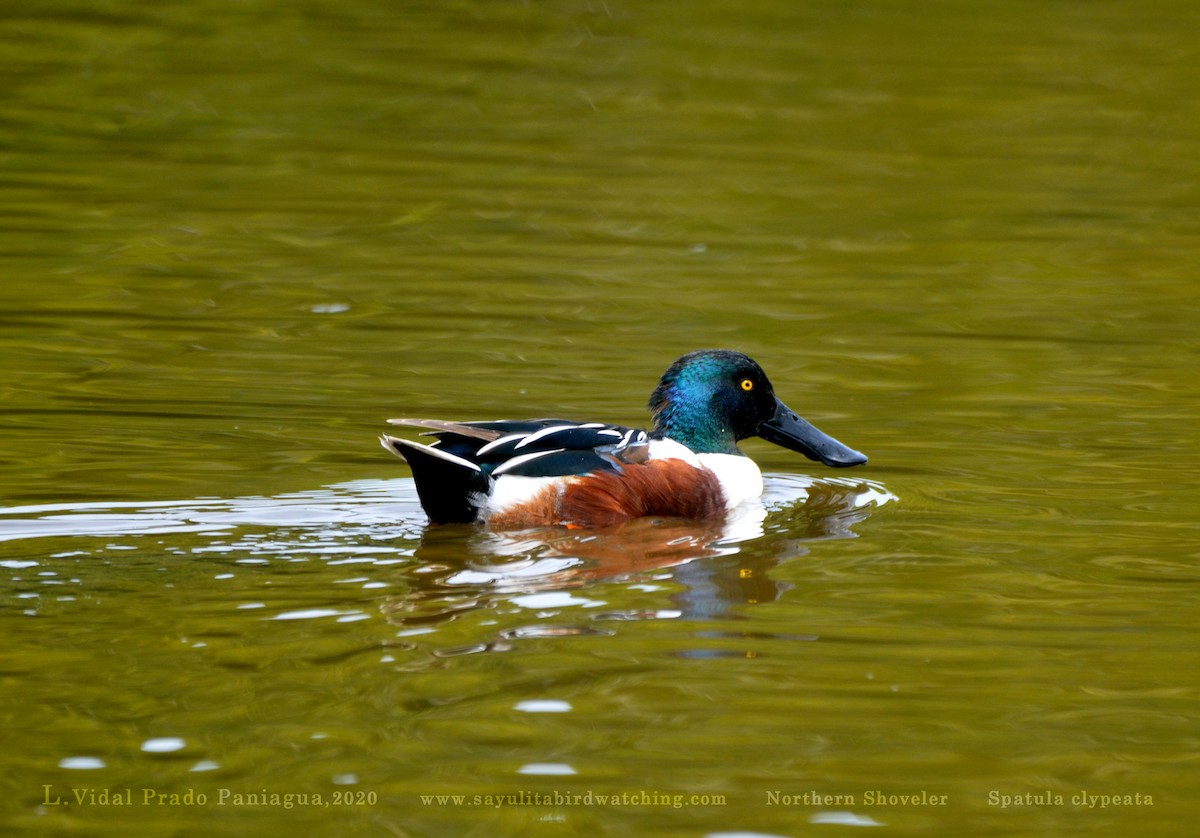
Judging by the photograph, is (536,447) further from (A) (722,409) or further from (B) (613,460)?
(A) (722,409)

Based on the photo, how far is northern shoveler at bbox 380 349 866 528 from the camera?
804 centimetres

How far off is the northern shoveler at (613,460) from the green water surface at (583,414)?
18 cm

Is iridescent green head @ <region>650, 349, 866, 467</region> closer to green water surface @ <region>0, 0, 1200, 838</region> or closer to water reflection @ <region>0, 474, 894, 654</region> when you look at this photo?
green water surface @ <region>0, 0, 1200, 838</region>

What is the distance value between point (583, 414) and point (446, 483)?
2.19 m

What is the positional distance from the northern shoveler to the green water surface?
7.0 inches

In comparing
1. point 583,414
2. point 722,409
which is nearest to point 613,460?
point 722,409

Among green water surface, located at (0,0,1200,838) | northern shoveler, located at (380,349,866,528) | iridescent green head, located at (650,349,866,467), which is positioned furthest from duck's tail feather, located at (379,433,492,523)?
iridescent green head, located at (650,349,866,467)

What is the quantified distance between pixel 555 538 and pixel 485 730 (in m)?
2.39

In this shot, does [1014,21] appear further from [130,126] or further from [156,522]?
[156,522]

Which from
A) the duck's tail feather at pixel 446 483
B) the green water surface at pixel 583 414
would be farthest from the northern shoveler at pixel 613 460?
the green water surface at pixel 583 414

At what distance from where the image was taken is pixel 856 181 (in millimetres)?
16547

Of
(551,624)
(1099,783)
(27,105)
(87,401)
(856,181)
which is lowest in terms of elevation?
(1099,783)

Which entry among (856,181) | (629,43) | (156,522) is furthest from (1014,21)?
(156,522)

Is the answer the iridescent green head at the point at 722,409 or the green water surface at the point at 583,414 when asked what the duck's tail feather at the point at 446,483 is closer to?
the green water surface at the point at 583,414
